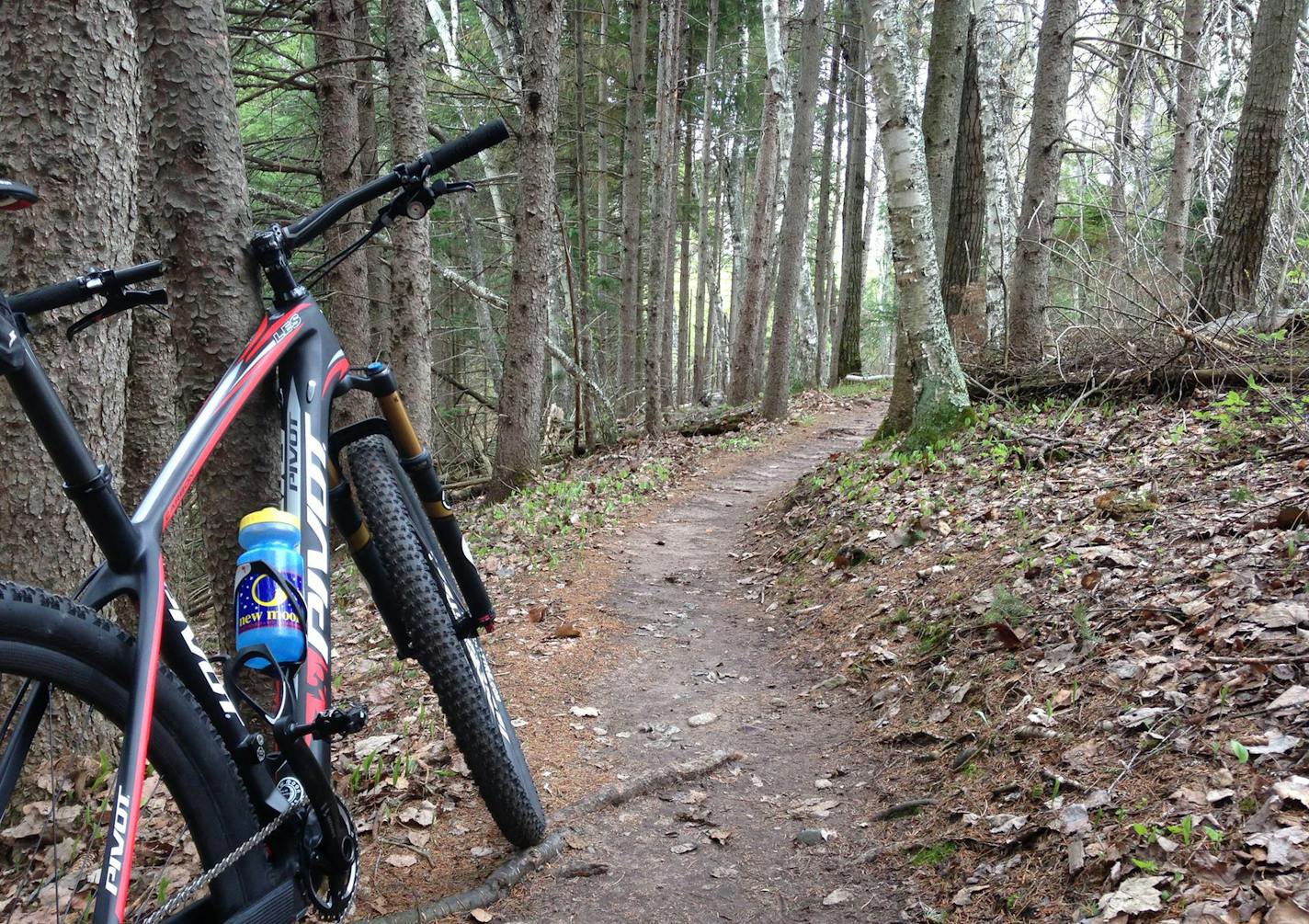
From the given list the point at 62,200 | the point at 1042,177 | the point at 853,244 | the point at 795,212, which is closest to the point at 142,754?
the point at 62,200

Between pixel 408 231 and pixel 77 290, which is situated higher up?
pixel 408 231

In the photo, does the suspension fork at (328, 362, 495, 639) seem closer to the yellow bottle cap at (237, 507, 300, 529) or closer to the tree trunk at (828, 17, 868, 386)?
the yellow bottle cap at (237, 507, 300, 529)

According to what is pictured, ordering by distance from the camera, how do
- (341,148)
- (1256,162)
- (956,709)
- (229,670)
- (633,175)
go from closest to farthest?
(229,670) < (956,709) < (1256,162) < (341,148) < (633,175)

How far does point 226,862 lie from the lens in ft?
5.70

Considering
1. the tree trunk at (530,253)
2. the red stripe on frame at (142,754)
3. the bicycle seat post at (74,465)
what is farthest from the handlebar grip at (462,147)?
the tree trunk at (530,253)

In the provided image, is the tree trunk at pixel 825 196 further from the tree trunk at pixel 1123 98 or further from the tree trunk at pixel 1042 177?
the tree trunk at pixel 1042 177

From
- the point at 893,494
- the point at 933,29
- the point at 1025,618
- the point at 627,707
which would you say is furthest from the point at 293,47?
the point at 1025,618

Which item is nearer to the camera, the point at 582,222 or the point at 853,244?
the point at 582,222

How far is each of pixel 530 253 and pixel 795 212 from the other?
6.33 meters

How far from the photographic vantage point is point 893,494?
675 centimetres

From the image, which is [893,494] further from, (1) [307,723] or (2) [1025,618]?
(1) [307,723]

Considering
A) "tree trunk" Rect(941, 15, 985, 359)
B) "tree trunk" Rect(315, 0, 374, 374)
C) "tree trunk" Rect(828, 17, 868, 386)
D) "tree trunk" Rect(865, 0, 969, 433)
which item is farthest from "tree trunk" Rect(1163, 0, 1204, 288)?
"tree trunk" Rect(315, 0, 374, 374)

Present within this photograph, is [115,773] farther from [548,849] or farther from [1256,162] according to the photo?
[1256,162]

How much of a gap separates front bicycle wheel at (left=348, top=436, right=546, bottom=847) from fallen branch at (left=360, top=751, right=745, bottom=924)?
0.76ft
